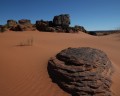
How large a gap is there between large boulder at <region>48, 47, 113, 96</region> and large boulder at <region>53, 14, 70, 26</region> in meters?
18.9

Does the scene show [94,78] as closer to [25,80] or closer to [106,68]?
[106,68]

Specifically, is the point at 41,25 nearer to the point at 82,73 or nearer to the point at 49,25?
the point at 49,25

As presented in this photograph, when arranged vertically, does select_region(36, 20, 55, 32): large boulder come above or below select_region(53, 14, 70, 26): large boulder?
below

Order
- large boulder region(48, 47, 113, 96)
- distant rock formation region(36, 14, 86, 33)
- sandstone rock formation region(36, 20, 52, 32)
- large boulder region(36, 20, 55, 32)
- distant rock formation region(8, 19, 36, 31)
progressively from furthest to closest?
sandstone rock formation region(36, 20, 52, 32)
distant rock formation region(36, 14, 86, 33)
large boulder region(36, 20, 55, 32)
distant rock formation region(8, 19, 36, 31)
large boulder region(48, 47, 113, 96)

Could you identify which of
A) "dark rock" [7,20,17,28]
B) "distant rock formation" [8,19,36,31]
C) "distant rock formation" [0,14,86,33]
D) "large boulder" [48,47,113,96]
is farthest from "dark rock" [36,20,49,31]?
"large boulder" [48,47,113,96]

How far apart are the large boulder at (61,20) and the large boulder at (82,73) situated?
18.9m

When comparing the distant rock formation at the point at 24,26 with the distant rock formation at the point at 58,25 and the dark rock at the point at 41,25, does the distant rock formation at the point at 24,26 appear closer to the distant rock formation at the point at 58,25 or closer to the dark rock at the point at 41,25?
the dark rock at the point at 41,25

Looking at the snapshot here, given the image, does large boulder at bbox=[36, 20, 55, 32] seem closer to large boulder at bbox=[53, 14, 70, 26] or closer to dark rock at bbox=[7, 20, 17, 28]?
large boulder at bbox=[53, 14, 70, 26]

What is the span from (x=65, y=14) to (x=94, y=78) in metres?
21.3

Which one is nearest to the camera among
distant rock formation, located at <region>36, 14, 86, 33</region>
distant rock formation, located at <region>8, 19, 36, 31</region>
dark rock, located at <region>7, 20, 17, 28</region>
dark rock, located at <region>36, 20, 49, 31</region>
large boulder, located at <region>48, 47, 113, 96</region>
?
large boulder, located at <region>48, 47, 113, 96</region>

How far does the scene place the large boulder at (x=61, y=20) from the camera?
85.4 feet

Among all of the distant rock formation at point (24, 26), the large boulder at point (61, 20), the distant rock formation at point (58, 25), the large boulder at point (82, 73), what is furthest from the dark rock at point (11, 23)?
the large boulder at point (82, 73)

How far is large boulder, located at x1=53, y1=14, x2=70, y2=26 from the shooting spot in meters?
26.0

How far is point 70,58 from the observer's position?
22.2 feet
